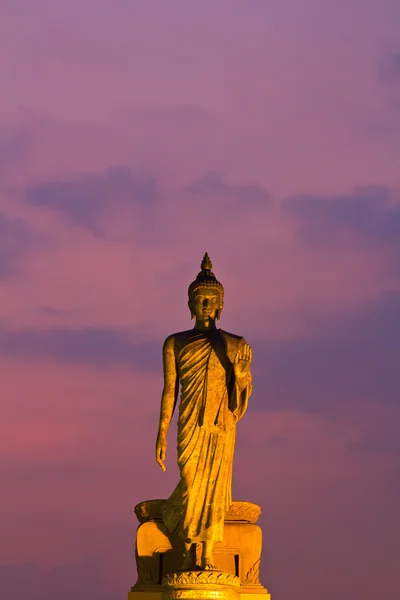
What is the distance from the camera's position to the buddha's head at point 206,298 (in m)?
22.0

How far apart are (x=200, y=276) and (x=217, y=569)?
3.72 m

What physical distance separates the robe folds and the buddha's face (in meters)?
0.37

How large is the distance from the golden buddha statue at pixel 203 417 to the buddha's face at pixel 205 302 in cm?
1

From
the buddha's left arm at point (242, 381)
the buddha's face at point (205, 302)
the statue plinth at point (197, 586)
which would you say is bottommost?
the statue plinth at point (197, 586)

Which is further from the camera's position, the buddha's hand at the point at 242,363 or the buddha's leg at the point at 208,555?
the buddha's hand at the point at 242,363

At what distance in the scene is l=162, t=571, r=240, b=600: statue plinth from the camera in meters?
20.4

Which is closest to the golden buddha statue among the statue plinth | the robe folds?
the robe folds

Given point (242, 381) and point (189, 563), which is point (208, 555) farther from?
point (242, 381)

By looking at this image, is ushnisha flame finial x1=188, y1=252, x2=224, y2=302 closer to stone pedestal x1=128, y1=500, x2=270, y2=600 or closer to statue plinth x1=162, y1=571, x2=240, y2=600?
stone pedestal x1=128, y1=500, x2=270, y2=600

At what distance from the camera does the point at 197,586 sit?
20.4 meters

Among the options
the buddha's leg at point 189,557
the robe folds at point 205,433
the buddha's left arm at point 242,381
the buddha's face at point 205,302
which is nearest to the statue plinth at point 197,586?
the buddha's leg at point 189,557

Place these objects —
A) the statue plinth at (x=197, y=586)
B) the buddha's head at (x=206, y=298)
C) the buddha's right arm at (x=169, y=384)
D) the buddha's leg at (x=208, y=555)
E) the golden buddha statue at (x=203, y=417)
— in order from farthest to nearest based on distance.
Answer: the buddha's head at (x=206, y=298) < the buddha's right arm at (x=169, y=384) < the golden buddha statue at (x=203, y=417) < the buddha's leg at (x=208, y=555) < the statue plinth at (x=197, y=586)

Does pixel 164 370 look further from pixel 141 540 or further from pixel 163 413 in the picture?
pixel 141 540

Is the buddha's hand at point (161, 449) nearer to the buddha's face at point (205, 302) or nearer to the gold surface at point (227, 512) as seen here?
the gold surface at point (227, 512)
